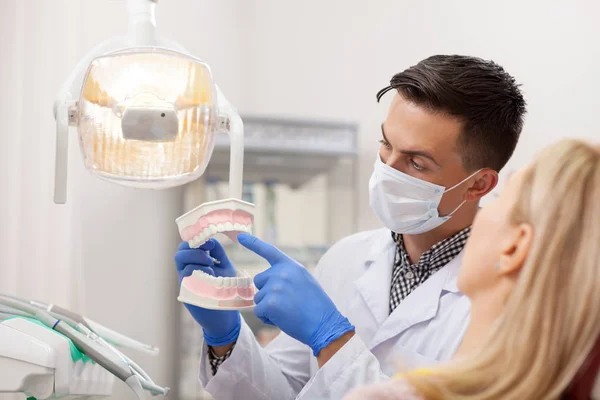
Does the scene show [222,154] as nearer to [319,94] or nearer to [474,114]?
[319,94]

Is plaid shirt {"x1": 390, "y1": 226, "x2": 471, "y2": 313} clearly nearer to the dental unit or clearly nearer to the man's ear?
the man's ear

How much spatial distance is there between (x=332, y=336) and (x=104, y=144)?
59cm

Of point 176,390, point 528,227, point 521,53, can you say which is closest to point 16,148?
point 528,227

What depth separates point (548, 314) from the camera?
0.77 meters

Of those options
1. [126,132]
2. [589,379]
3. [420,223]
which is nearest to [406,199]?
[420,223]

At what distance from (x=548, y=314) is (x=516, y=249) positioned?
100 mm

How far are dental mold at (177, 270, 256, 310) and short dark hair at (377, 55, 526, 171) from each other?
0.63 metres

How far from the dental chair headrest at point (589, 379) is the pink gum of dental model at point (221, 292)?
699 mm

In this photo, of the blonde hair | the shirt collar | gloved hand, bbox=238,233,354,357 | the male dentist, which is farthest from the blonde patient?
the shirt collar

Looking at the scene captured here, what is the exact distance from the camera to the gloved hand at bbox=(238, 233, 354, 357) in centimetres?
133

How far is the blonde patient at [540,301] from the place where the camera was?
29.7 inches

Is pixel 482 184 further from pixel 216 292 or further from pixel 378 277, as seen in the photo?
pixel 216 292

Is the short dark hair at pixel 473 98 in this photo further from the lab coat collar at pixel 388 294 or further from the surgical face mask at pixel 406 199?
the lab coat collar at pixel 388 294

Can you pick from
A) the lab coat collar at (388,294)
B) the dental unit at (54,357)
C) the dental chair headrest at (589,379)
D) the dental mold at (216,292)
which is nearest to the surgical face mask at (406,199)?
the lab coat collar at (388,294)
